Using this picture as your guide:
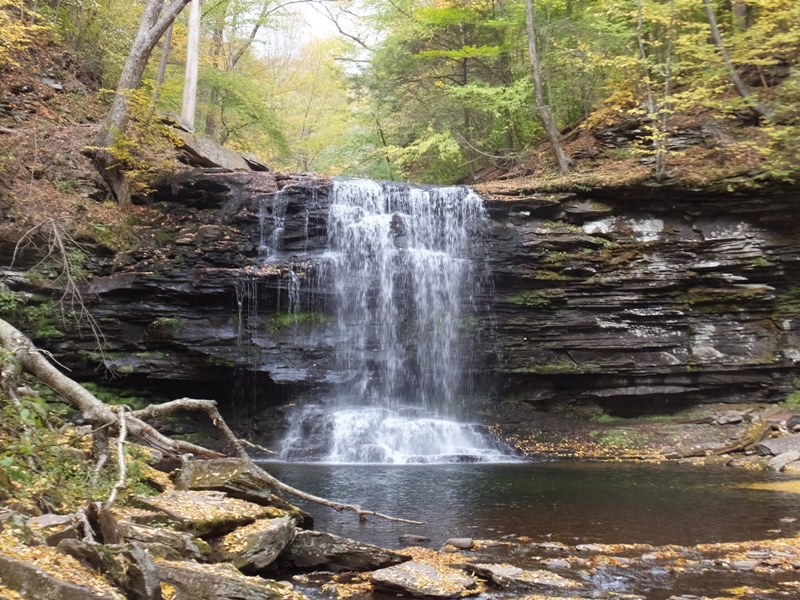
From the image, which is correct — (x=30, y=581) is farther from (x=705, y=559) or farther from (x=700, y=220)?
(x=700, y=220)

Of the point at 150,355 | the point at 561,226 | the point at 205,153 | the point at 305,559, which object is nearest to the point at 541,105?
the point at 561,226

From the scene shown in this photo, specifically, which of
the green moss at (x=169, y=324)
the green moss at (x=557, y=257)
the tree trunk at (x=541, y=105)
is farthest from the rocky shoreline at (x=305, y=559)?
the tree trunk at (x=541, y=105)

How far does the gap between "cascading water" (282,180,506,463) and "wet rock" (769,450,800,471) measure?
6.39 metres

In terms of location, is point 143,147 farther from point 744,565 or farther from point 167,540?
point 744,565

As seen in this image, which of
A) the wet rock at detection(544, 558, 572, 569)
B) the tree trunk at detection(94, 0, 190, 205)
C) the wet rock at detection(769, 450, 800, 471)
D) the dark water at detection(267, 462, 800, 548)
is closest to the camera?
the wet rock at detection(544, 558, 572, 569)

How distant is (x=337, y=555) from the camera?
16.5 ft

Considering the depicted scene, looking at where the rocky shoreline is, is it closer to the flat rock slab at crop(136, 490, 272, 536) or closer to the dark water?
the flat rock slab at crop(136, 490, 272, 536)

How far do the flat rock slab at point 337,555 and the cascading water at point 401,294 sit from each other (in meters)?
8.56

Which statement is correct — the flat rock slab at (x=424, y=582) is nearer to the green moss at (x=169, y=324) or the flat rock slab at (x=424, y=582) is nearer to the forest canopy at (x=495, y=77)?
the green moss at (x=169, y=324)

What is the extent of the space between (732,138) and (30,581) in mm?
16113

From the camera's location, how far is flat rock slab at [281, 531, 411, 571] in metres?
4.97

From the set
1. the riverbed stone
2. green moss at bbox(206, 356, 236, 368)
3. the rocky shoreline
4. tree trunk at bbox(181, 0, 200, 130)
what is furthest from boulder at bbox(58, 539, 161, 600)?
tree trunk at bbox(181, 0, 200, 130)

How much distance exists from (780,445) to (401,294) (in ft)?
28.3

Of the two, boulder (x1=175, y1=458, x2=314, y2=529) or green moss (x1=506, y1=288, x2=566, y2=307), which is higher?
green moss (x1=506, y1=288, x2=566, y2=307)
